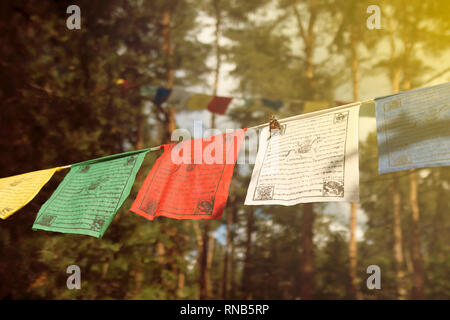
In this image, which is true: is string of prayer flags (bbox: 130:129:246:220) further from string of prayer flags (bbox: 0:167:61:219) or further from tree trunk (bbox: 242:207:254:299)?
tree trunk (bbox: 242:207:254:299)

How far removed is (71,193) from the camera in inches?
130

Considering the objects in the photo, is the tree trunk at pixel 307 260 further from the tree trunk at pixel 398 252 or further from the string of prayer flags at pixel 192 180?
A: the string of prayer flags at pixel 192 180

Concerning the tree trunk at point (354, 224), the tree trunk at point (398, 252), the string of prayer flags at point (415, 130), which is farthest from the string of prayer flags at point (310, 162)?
the tree trunk at point (398, 252)

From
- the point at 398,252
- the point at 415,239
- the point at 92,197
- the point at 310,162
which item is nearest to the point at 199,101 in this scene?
the point at 92,197

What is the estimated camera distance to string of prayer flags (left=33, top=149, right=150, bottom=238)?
9.33ft

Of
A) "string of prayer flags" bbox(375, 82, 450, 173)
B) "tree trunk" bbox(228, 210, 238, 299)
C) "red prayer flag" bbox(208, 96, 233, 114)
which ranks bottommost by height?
"tree trunk" bbox(228, 210, 238, 299)

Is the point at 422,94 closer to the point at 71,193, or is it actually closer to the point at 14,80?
the point at 71,193

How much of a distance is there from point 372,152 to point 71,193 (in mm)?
17646

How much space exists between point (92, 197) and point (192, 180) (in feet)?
3.38

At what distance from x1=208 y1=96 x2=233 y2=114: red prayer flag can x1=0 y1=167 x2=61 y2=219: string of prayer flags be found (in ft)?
16.3

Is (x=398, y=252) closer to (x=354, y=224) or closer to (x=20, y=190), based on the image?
(x=354, y=224)

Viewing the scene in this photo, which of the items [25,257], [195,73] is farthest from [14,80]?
[195,73]

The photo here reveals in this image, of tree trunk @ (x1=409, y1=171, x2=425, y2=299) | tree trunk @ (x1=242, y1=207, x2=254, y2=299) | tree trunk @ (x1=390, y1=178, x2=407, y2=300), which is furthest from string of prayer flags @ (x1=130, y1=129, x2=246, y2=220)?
tree trunk @ (x1=242, y1=207, x2=254, y2=299)

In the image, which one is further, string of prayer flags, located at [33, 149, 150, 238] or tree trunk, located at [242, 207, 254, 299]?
tree trunk, located at [242, 207, 254, 299]
